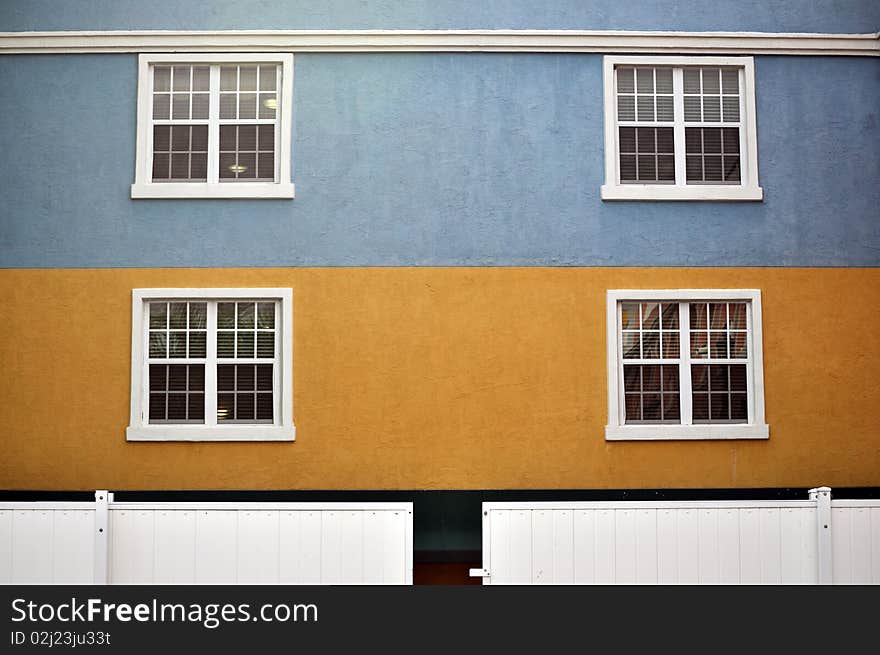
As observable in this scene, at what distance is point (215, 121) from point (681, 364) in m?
6.73

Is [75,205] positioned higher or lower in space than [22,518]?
higher

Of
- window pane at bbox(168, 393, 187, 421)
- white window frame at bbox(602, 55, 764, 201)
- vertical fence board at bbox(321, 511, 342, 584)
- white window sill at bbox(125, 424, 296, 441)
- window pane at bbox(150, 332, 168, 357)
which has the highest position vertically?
white window frame at bbox(602, 55, 764, 201)

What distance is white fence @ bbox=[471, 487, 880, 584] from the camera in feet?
34.1

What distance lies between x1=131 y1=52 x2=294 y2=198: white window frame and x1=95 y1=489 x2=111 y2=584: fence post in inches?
166

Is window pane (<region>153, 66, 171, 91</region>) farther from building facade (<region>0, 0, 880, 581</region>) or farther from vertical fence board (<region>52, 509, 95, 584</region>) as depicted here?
vertical fence board (<region>52, 509, 95, 584</region>)

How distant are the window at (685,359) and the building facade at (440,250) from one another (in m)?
0.04

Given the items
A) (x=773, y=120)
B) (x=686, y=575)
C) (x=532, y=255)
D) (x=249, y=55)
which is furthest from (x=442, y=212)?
(x=686, y=575)

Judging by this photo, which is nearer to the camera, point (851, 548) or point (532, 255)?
point (851, 548)

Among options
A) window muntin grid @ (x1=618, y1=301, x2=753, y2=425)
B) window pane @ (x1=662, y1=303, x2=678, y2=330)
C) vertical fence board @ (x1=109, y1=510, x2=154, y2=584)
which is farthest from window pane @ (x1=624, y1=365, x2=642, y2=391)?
vertical fence board @ (x1=109, y1=510, x2=154, y2=584)

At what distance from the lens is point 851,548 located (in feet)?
34.5

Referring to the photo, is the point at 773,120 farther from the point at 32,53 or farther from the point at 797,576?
the point at 32,53

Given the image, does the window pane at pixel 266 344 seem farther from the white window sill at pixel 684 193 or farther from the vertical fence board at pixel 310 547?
the white window sill at pixel 684 193

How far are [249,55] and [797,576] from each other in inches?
353

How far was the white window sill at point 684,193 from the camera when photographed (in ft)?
42.0
